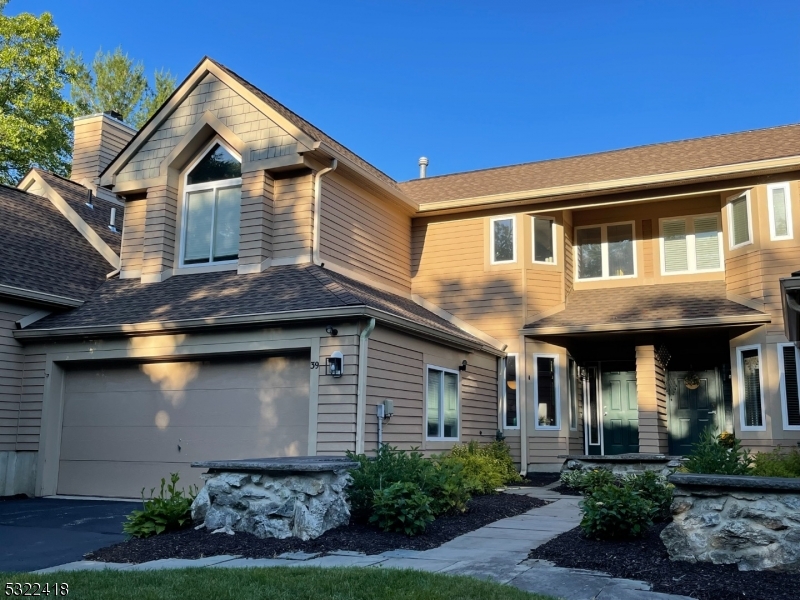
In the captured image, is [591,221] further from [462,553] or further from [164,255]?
[462,553]

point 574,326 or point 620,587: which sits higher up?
point 574,326

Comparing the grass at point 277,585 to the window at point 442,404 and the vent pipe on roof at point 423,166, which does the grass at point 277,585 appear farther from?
the vent pipe on roof at point 423,166

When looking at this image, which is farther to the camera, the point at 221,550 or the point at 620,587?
the point at 221,550

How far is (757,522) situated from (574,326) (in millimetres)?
8018

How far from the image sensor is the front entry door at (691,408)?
1430 centimetres

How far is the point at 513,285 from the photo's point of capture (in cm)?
1446

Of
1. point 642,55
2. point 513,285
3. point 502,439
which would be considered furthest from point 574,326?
point 642,55

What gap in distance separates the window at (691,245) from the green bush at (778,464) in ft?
12.3

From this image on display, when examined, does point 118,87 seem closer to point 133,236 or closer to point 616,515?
point 133,236

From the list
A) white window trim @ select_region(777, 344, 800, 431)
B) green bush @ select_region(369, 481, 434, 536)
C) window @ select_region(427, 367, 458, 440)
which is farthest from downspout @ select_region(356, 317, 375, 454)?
white window trim @ select_region(777, 344, 800, 431)

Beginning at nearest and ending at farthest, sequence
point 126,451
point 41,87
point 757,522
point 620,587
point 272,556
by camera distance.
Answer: point 620,587
point 757,522
point 272,556
point 126,451
point 41,87

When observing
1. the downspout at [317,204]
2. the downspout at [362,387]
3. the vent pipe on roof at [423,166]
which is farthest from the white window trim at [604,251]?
the downspout at [362,387]

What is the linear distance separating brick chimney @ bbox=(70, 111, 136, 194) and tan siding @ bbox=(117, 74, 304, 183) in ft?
16.9

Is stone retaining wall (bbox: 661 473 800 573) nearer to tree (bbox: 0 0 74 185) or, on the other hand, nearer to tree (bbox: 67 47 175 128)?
tree (bbox: 0 0 74 185)
